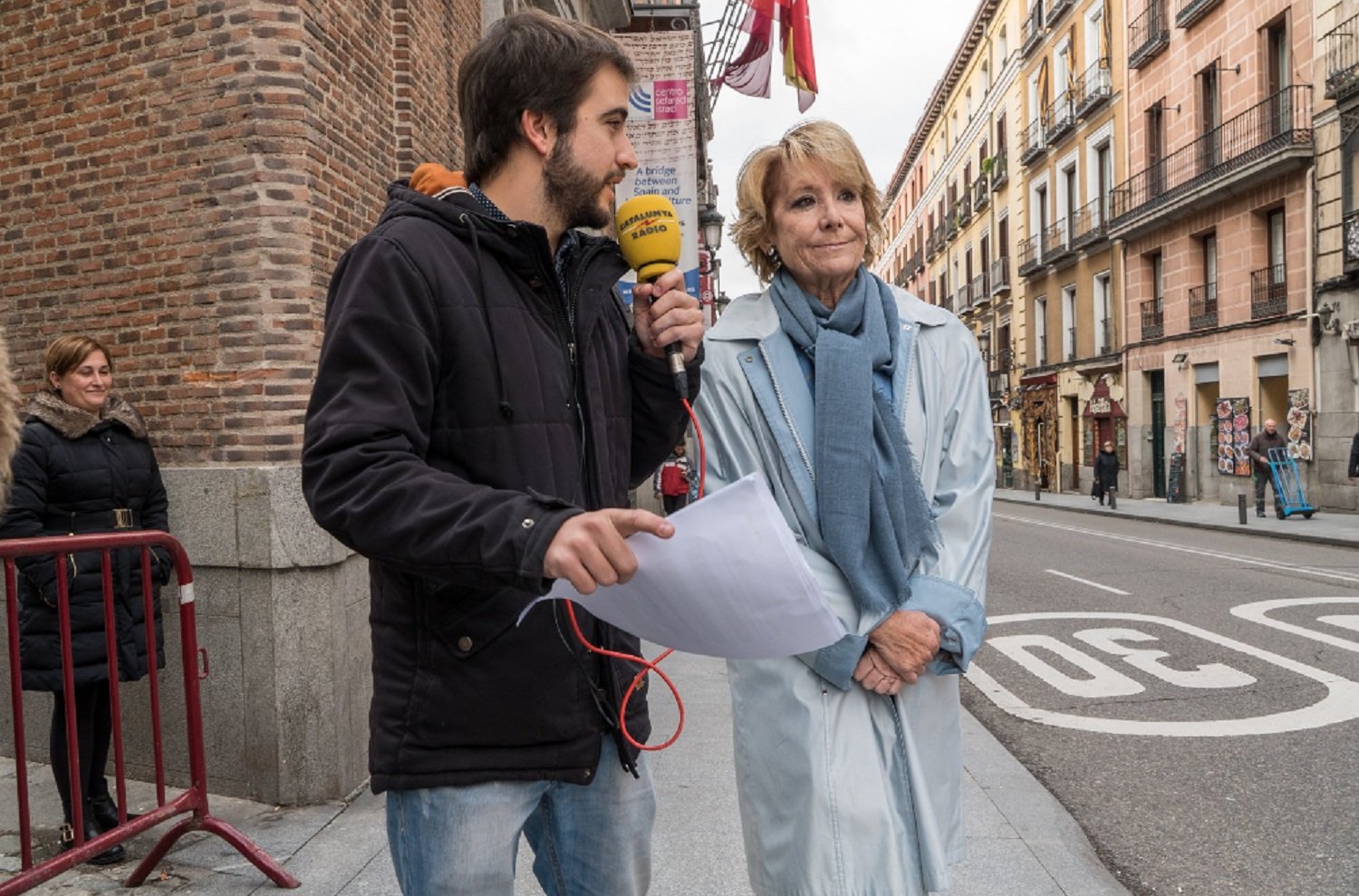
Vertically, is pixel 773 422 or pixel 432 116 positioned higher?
pixel 432 116

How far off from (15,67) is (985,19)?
44.1m

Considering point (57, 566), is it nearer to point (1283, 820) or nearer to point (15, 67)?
point (15, 67)

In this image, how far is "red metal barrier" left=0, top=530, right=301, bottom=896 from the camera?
3156mm

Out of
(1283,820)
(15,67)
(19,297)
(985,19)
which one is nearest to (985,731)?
(1283,820)

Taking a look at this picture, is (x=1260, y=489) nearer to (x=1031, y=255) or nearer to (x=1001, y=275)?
(x=1031, y=255)

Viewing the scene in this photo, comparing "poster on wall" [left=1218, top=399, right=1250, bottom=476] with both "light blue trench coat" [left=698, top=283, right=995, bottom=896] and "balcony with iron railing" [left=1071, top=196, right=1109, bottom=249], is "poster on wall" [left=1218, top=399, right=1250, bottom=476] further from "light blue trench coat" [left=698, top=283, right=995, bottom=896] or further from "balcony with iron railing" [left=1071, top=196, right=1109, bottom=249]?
"light blue trench coat" [left=698, top=283, right=995, bottom=896]

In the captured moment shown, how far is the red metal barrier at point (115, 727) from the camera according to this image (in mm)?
3156

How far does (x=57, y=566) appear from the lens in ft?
10.8

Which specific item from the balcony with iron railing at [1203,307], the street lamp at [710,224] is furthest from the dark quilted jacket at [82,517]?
the balcony with iron railing at [1203,307]

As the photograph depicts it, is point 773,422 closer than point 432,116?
Yes

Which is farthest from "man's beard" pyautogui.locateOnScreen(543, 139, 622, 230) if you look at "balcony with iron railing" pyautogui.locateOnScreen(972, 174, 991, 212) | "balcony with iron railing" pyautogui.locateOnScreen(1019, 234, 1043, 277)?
"balcony with iron railing" pyautogui.locateOnScreen(972, 174, 991, 212)

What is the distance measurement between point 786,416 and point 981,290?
4437 cm

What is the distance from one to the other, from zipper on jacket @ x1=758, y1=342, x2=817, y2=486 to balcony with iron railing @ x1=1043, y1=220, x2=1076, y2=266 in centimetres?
3338

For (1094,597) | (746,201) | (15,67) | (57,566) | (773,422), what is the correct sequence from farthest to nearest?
(1094,597)
(15,67)
(57,566)
(746,201)
(773,422)
